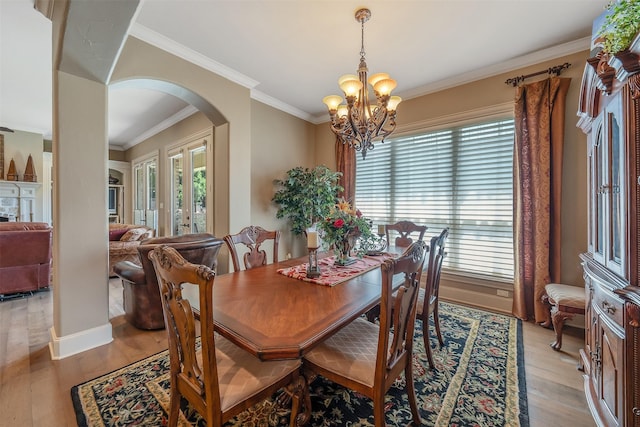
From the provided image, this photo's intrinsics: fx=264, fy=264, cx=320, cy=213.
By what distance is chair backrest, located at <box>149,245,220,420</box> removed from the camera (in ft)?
3.07

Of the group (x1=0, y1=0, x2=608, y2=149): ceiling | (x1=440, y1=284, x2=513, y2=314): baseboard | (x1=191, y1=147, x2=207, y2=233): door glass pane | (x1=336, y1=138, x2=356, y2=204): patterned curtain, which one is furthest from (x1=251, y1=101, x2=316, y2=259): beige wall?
(x1=440, y1=284, x2=513, y2=314): baseboard

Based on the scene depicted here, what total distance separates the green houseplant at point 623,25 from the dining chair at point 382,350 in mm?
1249

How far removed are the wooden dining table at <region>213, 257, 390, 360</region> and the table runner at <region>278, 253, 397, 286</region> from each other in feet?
0.12

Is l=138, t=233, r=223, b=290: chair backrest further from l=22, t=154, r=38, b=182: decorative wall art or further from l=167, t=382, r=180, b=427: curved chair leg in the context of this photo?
l=22, t=154, r=38, b=182: decorative wall art

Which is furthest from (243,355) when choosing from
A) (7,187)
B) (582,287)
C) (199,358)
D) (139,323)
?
(7,187)

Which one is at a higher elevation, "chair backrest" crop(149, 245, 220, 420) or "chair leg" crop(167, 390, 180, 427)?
"chair backrest" crop(149, 245, 220, 420)

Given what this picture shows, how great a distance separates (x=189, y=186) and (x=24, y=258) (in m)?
2.27

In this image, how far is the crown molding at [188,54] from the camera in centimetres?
251

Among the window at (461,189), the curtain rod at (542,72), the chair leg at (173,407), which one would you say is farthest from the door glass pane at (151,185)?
the curtain rod at (542,72)

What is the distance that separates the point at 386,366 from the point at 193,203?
4472 mm

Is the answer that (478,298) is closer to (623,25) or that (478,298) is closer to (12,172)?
(623,25)

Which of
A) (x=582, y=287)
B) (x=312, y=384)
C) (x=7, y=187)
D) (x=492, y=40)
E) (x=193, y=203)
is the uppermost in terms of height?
(x=492, y=40)

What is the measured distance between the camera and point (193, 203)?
476 cm

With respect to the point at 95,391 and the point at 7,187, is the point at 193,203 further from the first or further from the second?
the point at 7,187
